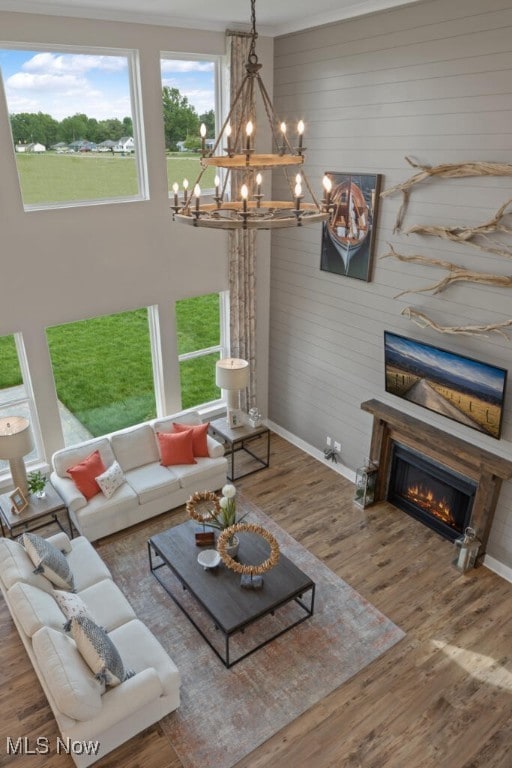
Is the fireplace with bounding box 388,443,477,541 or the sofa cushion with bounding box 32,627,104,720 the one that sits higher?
the sofa cushion with bounding box 32,627,104,720

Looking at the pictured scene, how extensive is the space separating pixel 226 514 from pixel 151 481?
1415 mm

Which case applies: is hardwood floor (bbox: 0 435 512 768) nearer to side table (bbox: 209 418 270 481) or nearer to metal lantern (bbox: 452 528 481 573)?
metal lantern (bbox: 452 528 481 573)

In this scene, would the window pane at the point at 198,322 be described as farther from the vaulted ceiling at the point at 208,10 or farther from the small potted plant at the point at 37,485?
the vaulted ceiling at the point at 208,10

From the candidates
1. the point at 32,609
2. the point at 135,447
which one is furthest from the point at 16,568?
the point at 135,447

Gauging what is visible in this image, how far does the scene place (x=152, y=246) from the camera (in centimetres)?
632

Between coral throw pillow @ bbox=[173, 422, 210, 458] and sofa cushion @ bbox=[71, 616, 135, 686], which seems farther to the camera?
coral throw pillow @ bbox=[173, 422, 210, 458]

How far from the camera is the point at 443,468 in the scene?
576cm

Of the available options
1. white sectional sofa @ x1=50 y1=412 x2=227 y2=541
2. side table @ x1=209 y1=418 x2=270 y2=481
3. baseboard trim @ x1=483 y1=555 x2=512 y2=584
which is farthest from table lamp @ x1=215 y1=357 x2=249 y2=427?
baseboard trim @ x1=483 y1=555 x2=512 y2=584

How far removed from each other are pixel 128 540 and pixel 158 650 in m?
1.91

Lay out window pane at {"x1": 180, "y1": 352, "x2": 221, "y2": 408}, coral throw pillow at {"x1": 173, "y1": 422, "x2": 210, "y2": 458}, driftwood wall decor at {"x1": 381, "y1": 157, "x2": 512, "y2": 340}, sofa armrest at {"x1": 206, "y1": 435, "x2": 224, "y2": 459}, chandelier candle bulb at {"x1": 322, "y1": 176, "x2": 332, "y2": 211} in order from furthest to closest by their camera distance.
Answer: window pane at {"x1": 180, "y1": 352, "x2": 221, "y2": 408} → sofa armrest at {"x1": 206, "y1": 435, "x2": 224, "y2": 459} → coral throw pillow at {"x1": 173, "y1": 422, "x2": 210, "y2": 458} → driftwood wall decor at {"x1": 381, "y1": 157, "x2": 512, "y2": 340} → chandelier candle bulb at {"x1": 322, "y1": 176, "x2": 332, "y2": 211}

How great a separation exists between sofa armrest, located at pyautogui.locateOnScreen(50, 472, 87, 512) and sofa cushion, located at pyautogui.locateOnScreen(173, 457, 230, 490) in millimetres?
1111

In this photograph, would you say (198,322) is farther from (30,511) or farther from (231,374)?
(30,511)

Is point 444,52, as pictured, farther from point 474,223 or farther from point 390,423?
point 390,423

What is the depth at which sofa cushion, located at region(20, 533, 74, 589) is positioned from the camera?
175 inches
